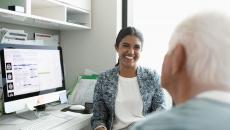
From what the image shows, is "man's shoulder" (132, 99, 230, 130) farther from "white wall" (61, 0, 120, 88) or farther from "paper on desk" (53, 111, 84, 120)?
"white wall" (61, 0, 120, 88)

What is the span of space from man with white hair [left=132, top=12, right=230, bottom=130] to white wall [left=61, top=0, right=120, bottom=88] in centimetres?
176

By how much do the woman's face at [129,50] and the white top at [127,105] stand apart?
0.44 ft

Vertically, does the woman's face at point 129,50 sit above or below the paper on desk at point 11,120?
above

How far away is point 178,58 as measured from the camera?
2.36 ft

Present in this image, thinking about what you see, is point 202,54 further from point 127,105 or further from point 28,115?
point 28,115

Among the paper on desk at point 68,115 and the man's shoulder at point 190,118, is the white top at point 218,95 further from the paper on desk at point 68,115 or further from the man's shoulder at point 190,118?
the paper on desk at point 68,115

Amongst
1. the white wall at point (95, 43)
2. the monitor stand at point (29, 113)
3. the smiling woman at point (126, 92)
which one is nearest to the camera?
the monitor stand at point (29, 113)

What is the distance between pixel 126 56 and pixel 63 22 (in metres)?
0.57

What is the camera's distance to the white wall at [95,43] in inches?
98.3

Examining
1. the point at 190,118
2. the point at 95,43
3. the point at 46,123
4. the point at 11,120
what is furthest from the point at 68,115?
the point at 190,118

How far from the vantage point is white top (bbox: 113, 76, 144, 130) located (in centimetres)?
185

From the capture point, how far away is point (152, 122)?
621mm

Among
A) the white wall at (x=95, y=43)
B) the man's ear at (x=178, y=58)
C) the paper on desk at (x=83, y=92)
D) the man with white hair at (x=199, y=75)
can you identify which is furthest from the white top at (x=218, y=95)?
the white wall at (x=95, y=43)

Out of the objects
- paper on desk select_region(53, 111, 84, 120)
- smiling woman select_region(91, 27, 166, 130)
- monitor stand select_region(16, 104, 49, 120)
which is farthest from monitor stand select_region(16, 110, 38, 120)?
smiling woman select_region(91, 27, 166, 130)
